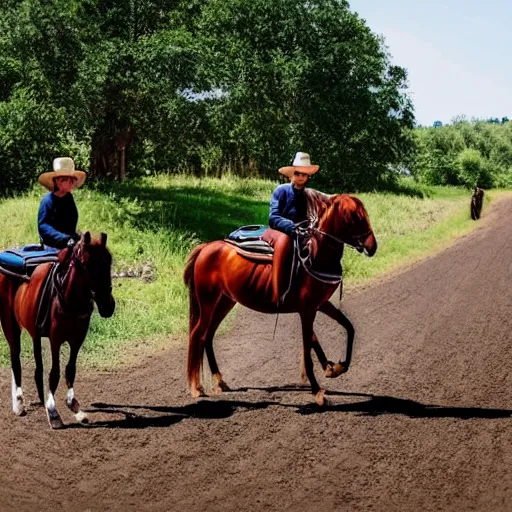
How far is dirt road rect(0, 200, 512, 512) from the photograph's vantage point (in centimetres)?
748

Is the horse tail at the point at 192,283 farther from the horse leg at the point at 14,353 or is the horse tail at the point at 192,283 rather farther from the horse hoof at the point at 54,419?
the horse leg at the point at 14,353

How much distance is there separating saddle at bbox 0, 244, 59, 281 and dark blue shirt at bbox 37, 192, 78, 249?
384 millimetres

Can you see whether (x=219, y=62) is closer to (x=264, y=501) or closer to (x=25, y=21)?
(x=25, y=21)

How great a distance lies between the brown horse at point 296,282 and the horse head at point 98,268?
1.83 metres

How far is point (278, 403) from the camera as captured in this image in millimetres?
9688

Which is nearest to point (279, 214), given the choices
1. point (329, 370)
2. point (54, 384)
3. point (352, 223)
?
point (352, 223)

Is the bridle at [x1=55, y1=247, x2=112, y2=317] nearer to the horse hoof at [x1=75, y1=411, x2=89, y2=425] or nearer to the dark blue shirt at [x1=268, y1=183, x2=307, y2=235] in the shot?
the horse hoof at [x1=75, y1=411, x2=89, y2=425]

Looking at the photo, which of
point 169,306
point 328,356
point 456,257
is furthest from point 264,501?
point 456,257

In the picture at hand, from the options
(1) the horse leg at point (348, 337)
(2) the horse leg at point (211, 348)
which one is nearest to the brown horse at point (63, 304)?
(2) the horse leg at point (211, 348)

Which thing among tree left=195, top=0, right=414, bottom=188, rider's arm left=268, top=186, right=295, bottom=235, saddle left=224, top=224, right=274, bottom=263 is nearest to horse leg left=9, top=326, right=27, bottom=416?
saddle left=224, top=224, right=274, bottom=263

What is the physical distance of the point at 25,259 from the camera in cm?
923

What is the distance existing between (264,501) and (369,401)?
2.87 metres

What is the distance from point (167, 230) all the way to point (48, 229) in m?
12.7

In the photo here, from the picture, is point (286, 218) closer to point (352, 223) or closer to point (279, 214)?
point (279, 214)
